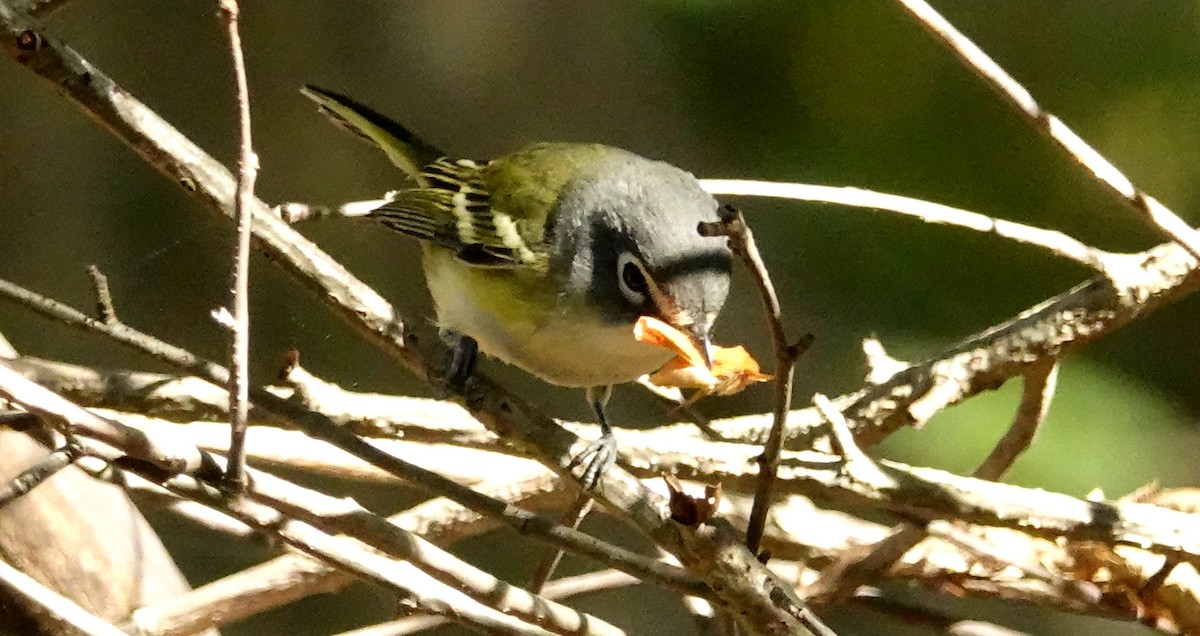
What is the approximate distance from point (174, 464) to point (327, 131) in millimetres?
2260

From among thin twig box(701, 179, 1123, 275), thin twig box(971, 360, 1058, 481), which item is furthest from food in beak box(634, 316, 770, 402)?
thin twig box(971, 360, 1058, 481)

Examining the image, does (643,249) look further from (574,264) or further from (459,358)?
(459,358)

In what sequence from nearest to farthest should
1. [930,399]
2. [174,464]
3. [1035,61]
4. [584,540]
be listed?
[174,464] < [584,540] < [930,399] < [1035,61]

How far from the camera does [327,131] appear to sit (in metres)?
3.07

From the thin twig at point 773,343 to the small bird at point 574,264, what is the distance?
27 cm

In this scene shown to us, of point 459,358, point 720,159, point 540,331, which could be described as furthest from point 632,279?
point 720,159

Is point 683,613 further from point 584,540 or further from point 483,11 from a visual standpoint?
point 584,540

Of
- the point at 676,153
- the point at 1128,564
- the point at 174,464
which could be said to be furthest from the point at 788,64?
the point at 174,464

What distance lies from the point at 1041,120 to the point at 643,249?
1.86 ft

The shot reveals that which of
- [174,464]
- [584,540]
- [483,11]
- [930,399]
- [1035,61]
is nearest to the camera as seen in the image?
[174,464]

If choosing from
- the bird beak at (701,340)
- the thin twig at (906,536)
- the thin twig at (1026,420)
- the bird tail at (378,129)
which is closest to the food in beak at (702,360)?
the bird beak at (701,340)

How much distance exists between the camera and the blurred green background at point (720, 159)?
256cm

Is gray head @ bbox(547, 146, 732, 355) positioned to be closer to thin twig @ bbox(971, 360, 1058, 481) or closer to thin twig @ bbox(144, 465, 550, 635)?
thin twig @ bbox(144, 465, 550, 635)

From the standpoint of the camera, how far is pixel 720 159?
9.80 feet
